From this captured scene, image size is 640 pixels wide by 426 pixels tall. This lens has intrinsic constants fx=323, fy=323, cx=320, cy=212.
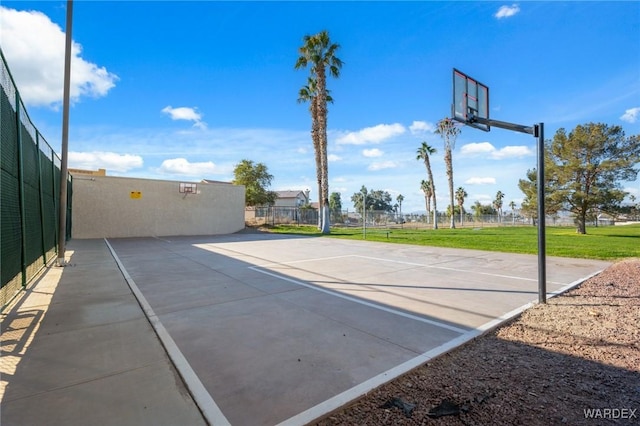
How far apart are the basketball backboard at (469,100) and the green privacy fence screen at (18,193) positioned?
722 cm

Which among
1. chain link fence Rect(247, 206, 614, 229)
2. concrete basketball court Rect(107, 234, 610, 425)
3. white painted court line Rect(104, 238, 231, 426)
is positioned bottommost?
concrete basketball court Rect(107, 234, 610, 425)

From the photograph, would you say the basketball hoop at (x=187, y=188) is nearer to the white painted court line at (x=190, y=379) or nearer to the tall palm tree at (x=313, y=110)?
the tall palm tree at (x=313, y=110)

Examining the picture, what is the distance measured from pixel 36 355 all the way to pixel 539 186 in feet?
22.2

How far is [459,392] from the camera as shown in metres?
2.61

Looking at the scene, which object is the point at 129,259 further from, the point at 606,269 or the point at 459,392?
the point at 606,269

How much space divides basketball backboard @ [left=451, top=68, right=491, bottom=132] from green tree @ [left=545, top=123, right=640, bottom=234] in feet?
66.8

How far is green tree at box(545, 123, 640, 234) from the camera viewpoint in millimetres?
22156

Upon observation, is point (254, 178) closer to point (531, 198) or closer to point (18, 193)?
point (531, 198)

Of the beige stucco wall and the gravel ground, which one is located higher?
the beige stucco wall

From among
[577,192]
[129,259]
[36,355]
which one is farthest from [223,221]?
[577,192]

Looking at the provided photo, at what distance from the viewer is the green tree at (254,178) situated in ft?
112

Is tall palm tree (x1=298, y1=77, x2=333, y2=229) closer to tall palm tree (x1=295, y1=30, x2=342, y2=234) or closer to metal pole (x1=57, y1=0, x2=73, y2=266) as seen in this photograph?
tall palm tree (x1=295, y1=30, x2=342, y2=234)

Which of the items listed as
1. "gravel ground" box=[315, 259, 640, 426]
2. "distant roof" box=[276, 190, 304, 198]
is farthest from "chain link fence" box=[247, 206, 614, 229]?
"distant roof" box=[276, 190, 304, 198]

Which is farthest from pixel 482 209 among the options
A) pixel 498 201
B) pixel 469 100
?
pixel 469 100
